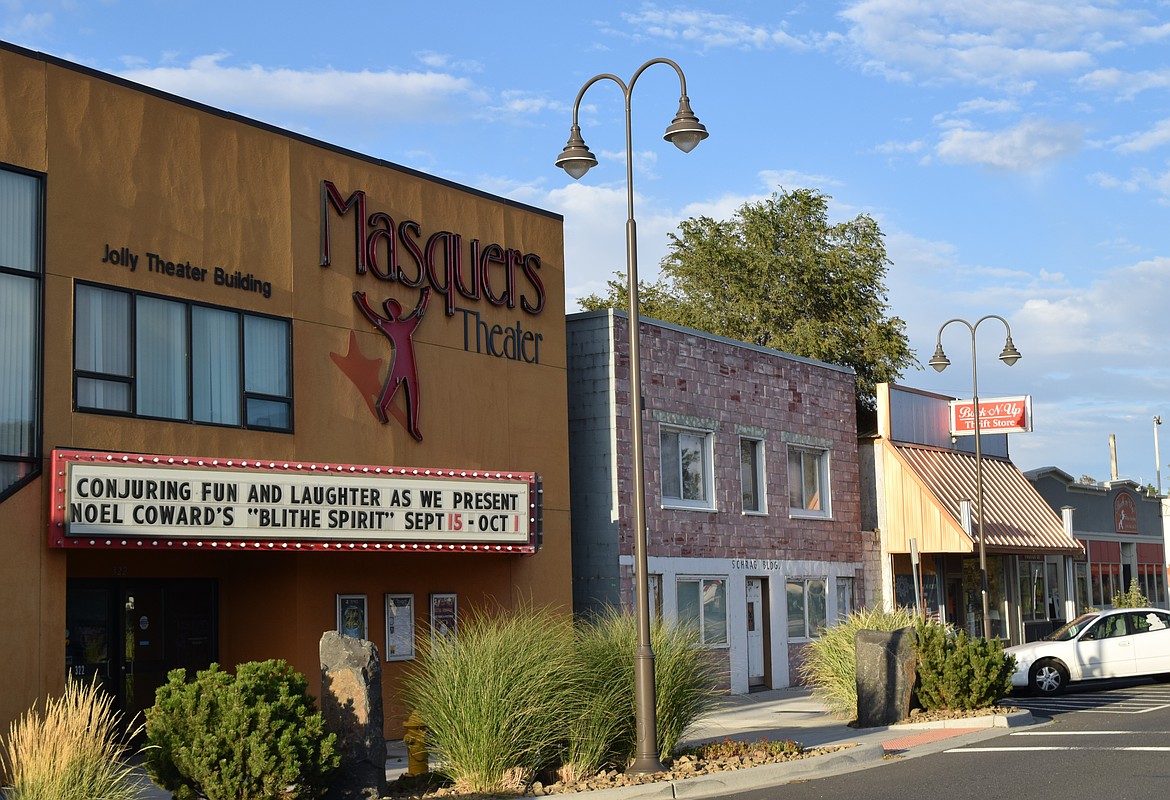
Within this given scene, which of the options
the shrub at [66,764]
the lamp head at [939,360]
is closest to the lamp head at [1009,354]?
the lamp head at [939,360]

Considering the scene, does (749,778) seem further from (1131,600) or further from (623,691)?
(1131,600)

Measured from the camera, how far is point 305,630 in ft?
61.5

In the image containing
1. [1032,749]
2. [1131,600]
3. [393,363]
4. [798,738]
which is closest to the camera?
[1032,749]

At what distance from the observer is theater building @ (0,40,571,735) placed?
15398mm

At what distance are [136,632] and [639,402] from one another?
793 cm

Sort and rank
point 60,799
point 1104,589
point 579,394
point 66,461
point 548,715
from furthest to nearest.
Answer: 1. point 1104,589
2. point 579,394
3. point 66,461
4. point 548,715
5. point 60,799

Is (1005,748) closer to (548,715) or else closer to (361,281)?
(548,715)

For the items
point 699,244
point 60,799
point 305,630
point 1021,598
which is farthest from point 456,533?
point 699,244

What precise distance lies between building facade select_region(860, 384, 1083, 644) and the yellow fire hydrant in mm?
17830

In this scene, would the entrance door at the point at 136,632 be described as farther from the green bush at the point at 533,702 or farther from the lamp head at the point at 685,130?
the lamp head at the point at 685,130

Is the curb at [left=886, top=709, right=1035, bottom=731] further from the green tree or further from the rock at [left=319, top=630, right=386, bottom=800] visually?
the green tree

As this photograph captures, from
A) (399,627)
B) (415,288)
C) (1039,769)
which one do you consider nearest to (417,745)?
(399,627)

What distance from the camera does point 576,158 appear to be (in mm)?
15945

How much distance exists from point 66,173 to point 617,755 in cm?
920
